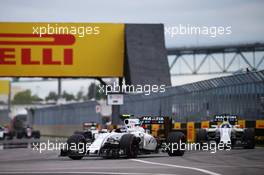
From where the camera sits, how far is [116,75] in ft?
152

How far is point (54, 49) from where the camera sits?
1774 inches

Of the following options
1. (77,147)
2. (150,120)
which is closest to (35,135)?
(150,120)

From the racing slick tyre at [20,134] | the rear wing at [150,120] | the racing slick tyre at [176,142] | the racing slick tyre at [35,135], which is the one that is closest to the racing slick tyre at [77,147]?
the rear wing at [150,120]

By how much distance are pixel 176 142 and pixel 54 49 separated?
72.6ft

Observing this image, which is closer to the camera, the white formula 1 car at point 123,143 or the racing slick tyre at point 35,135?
the white formula 1 car at point 123,143

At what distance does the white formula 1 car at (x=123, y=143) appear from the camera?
75.5 ft

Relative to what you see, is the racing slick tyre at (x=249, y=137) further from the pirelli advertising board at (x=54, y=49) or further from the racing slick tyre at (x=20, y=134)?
the racing slick tyre at (x=20, y=134)

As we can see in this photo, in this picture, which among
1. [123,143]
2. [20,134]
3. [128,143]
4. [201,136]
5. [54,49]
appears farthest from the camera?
[20,134]

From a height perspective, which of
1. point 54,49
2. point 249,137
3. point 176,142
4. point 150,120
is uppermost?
point 54,49

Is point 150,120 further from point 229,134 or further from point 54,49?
point 54,49

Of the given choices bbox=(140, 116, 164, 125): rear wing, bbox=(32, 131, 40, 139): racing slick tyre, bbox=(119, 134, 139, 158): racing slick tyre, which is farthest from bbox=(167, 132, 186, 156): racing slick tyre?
bbox=(32, 131, 40, 139): racing slick tyre

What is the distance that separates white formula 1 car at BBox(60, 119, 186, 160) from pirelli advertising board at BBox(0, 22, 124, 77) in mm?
20898

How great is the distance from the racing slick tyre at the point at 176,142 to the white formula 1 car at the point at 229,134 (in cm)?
534

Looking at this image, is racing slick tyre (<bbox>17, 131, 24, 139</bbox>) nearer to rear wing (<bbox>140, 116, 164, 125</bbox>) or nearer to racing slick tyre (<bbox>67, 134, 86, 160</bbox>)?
rear wing (<bbox>140, 116, 164, 125</bbox>)
